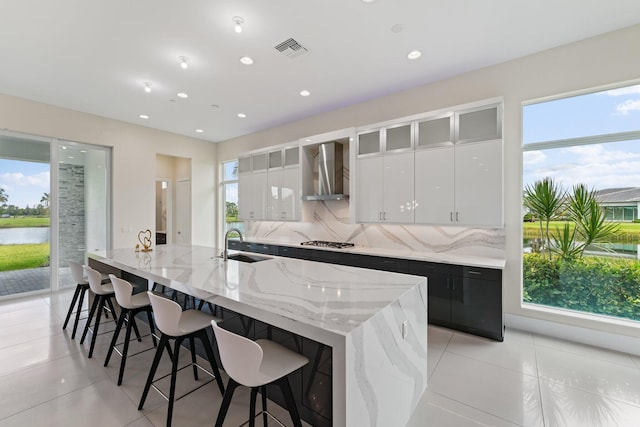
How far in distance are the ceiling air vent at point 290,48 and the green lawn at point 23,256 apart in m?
5.19

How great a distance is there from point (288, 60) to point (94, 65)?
7.84 feet

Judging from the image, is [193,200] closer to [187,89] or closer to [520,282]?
[187,89]

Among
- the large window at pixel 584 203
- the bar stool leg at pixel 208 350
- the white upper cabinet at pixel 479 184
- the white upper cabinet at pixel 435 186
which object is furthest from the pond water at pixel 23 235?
the large window at pixel 584 203

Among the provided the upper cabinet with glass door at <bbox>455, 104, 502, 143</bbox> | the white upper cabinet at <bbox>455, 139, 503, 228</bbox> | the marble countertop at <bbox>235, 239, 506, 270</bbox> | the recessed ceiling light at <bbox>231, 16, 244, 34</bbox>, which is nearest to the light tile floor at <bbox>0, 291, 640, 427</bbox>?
the marble countertop at <bbox>235, 239, 506, 270</bbox>

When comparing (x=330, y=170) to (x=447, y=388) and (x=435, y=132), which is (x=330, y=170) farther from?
(x=447, y=388)

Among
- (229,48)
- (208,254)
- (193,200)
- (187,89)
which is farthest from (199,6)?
(193,200)

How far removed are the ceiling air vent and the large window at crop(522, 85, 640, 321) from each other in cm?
272

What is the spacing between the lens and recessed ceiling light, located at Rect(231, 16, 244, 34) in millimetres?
2555

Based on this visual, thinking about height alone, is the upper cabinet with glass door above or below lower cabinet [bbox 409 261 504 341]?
above

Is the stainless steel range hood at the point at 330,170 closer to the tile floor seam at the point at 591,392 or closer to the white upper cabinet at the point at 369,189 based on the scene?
the white upper cabinet at the point at 369,189

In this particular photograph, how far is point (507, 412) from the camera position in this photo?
195 cm

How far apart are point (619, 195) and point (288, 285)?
3.52 metres

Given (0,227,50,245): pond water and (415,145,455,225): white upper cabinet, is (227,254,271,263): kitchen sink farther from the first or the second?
(0,227,50,245): pond water

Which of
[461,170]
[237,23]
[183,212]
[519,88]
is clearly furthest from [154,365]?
[183,212]
